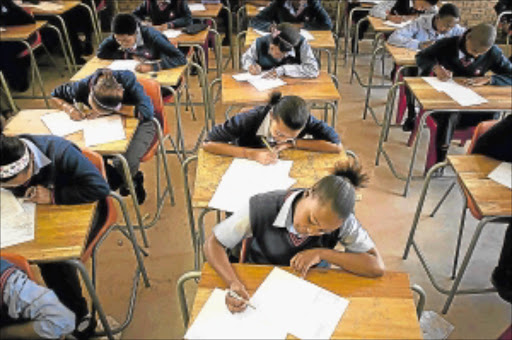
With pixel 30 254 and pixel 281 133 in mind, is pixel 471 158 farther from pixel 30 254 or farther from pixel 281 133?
pixel 30 254

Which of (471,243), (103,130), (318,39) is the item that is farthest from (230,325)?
(318,39)

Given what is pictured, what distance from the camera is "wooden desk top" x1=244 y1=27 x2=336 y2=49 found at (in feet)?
10.9

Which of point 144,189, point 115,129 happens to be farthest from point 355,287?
point 144,189

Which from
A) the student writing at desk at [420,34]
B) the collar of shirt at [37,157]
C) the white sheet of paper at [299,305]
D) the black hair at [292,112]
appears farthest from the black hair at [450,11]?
the collar of shirt at [37,157]

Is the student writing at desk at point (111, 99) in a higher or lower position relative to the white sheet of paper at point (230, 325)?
higher

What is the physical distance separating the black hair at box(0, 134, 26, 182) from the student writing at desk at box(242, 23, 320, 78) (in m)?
1.65

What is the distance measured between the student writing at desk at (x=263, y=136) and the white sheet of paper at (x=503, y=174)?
703 millimetres

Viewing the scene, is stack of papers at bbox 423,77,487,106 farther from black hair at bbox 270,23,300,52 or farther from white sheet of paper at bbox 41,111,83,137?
white sheet of paper at bbox 41,111,83,137

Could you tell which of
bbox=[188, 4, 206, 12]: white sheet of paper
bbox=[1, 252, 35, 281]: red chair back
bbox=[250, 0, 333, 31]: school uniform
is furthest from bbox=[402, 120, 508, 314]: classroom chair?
bbox=[188, 4, 206, 12]: white sheet of paper

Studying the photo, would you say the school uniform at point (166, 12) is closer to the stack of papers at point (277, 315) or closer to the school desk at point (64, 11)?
the school desk at point (64, 11)

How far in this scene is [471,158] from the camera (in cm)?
203

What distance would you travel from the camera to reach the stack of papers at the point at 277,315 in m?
1.19

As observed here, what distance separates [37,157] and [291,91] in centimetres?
154

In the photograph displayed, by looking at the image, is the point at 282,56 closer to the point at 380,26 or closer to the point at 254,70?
the point at 254,70
